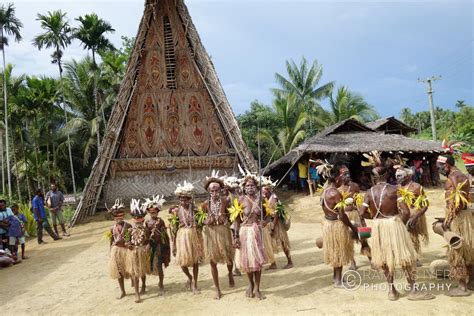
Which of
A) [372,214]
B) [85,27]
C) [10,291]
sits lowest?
[10,291]

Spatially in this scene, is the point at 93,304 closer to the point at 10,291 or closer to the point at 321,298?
the point at 10,291

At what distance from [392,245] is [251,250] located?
5.40 ft

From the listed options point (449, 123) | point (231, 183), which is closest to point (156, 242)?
point (231, 183)

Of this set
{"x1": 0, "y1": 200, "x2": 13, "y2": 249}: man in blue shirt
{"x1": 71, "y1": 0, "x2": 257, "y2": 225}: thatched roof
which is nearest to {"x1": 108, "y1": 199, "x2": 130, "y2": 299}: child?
{"x1": 0, "y1": 200, "x2": 13, "y2": 249}: man in blue shirt

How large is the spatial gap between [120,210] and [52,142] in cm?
2161

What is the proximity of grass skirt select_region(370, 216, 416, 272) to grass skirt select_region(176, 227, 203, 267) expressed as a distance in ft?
7.55

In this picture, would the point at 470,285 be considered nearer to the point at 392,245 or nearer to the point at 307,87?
the point at 392,245

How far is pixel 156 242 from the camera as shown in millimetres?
5539

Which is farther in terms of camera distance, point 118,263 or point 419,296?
point 118,263

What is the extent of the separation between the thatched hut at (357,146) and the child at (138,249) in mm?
9482

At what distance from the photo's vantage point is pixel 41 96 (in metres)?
19.9

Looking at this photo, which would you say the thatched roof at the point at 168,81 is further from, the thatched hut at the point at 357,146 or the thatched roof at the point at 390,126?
the thatched roof at the point at 390,126

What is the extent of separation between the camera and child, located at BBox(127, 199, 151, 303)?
205 inches

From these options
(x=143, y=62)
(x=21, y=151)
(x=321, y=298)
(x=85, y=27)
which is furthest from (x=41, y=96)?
(x=321, y=298)
